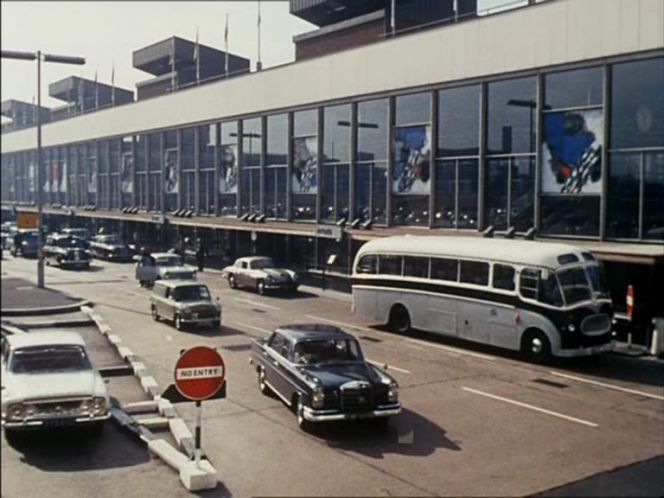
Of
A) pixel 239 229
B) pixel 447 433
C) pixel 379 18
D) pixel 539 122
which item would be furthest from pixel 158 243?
pixel 379 18

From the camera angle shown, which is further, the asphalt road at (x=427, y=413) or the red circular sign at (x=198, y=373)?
the asphalt road at (x=427, y=413)

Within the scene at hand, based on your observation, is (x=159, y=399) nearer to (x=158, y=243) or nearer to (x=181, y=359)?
(x=158, y=243)

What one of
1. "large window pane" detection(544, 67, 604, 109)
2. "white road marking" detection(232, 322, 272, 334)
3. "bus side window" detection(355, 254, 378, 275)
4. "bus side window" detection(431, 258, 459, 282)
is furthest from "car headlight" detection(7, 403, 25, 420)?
"large window pane" detection(544, 67, 604, 109)

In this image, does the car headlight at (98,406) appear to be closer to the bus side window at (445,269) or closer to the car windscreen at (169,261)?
the car windscreen at (169,261)

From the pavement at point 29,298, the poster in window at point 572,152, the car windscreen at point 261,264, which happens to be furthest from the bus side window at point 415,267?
the pavement at point 29,298

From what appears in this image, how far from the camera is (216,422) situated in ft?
23.8

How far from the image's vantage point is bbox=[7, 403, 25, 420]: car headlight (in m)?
2.29

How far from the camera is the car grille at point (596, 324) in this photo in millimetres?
11609

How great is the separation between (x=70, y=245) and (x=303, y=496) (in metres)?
4.30

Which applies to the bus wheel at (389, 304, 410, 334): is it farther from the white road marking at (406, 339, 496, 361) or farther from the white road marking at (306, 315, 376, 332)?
→ the white road marking at (406, 339, 496, 361)

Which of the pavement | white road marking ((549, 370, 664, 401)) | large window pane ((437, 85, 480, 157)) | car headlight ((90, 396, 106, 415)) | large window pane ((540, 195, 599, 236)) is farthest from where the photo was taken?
large window pane ((437, 85, 480, 157))

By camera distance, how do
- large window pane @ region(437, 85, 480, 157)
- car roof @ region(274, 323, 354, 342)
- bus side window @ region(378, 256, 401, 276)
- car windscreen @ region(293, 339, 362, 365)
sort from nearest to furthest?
car windscreen @ region(293, 339, 362, 365)
car roof @ region(274, 323, 354, 342)
bus side window @ region(378, 256, 401, 276)
large window pane @ region(437, 85, 480, 157)

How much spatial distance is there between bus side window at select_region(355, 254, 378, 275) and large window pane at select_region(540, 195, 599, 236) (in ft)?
12.2

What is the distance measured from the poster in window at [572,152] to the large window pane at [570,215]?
0.52 ft
